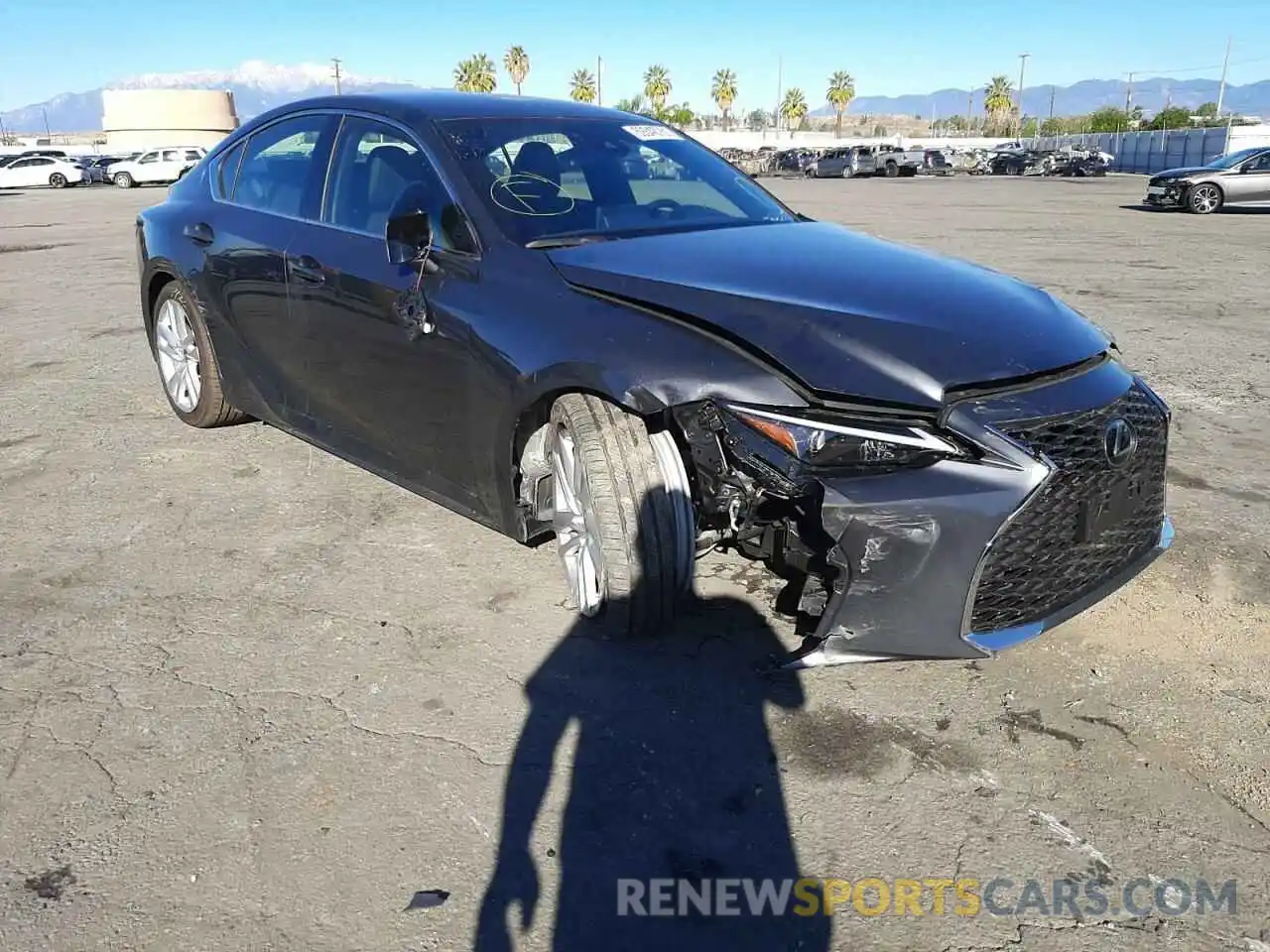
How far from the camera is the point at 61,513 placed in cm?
426

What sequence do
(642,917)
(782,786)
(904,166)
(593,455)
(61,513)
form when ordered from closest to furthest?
Result: (642,917) → (782,786) → (593,455) → (61,513) → (904,166)

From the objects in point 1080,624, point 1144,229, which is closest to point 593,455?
point 1080,624

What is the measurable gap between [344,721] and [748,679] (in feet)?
3.81

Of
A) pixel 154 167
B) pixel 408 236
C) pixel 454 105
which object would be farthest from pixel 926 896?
pixel 154 167

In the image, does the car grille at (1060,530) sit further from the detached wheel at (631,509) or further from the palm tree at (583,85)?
the palm tree at (583,85)

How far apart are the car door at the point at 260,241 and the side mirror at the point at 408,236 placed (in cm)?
82

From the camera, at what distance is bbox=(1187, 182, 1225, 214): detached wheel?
21000mm

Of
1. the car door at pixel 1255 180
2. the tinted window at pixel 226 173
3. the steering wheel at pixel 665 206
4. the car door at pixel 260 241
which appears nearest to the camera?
the steering wheel at pixel 665 206

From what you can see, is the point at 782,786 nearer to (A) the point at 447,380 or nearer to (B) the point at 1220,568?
(A) the point at 447,380

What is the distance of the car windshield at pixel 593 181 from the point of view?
342 centimetres

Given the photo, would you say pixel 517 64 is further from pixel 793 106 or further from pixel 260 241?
pixel 260 241

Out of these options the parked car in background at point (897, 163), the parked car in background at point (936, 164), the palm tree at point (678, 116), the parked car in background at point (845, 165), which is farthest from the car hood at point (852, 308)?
the palm tree at point (678, 116)

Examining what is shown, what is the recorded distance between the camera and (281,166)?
4.29m

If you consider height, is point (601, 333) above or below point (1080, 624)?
above
